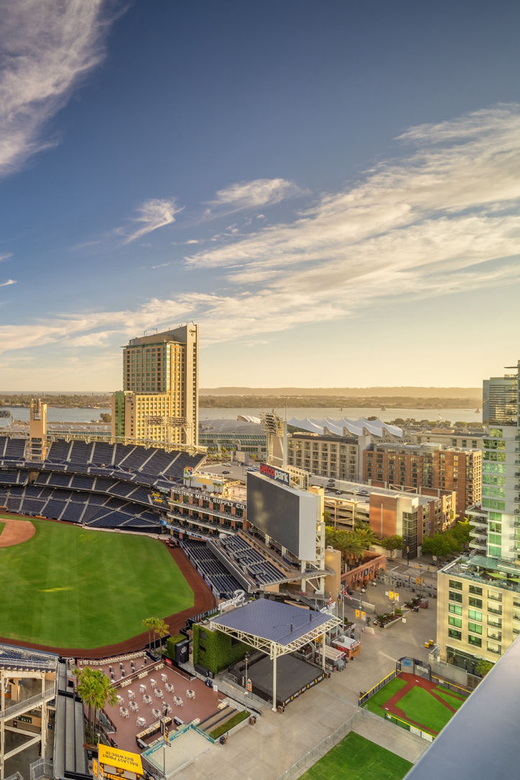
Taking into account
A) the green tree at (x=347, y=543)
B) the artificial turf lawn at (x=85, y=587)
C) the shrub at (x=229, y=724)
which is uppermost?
the green tree at (x=347, y=543)

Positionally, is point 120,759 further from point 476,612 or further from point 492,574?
point 492,574

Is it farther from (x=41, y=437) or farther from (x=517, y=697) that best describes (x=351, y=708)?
(x=41, y=437)

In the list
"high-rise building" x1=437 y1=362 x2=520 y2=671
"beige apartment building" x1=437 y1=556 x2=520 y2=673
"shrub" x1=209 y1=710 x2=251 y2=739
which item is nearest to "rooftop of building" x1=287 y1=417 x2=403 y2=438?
"high-rise building" x1=437 y1=362 x2=520 y2=671

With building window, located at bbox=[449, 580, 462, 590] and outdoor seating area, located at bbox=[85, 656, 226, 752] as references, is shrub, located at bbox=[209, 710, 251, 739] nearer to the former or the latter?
outdoor seating area, located at bbox=[85, 656, 226, 752]

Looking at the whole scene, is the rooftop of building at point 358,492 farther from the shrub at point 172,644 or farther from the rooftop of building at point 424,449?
the shrub at point 172,644

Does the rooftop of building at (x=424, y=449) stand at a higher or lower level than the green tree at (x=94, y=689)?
higher

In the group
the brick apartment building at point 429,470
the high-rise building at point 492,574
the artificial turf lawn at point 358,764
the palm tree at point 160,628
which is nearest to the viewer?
the artificial turf lawn at point 358,764

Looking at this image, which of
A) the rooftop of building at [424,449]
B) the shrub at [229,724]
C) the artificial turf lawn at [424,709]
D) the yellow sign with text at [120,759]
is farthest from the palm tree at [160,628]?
the rooftop of building at [424,449]
